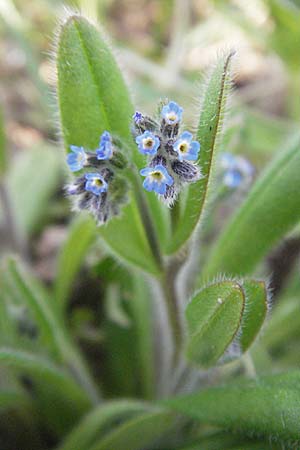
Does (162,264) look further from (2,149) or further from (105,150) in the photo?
(2,149)

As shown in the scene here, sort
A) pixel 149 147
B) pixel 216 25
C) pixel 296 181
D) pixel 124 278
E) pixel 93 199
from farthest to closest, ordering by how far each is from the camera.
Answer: pixel 216 25, pixel 124 278, pixel 296 181, pixel 93 199, pixel 149 147

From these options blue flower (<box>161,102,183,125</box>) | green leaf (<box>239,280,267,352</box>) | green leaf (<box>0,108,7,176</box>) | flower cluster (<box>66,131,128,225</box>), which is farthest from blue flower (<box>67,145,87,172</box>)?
green leaf (<box>0,108,7,176</box>)

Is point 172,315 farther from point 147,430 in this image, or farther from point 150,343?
point 150,343

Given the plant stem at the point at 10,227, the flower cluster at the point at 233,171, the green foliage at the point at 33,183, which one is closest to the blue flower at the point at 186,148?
the flower cluster at the point at 233,171

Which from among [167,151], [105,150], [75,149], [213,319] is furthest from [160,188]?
[213,319]

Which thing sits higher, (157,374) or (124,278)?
(124,278)

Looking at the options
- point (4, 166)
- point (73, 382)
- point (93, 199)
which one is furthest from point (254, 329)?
point (4, 166)

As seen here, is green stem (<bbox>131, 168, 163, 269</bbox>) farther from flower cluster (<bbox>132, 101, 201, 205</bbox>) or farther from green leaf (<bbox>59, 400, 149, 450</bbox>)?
green leaf (<bbox>59, 400, 149, 450</bbox>)

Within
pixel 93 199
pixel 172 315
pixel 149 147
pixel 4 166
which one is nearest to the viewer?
pixel 149 147
